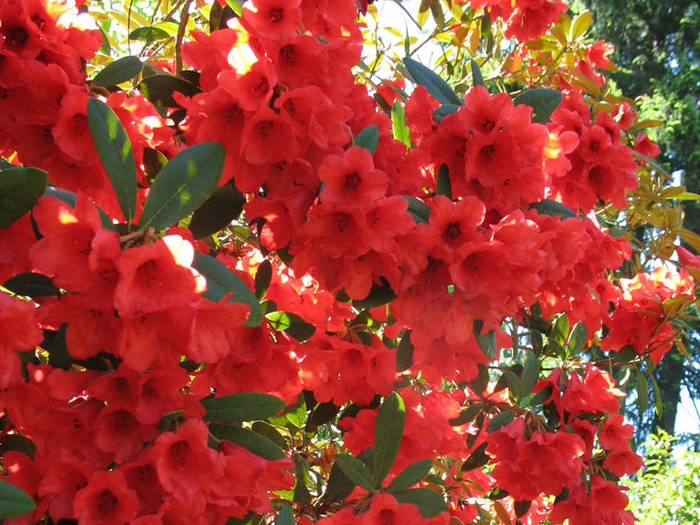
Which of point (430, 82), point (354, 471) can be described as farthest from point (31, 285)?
point (430, 82)

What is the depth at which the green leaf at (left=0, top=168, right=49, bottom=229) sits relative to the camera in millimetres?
843

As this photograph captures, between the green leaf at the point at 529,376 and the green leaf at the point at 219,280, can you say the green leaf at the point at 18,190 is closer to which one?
the green leaf at the point at 219,280

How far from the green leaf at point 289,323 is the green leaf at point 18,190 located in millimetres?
542

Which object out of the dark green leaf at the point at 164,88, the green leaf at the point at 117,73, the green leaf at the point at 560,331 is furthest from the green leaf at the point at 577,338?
the green leaf at the point at 117,73

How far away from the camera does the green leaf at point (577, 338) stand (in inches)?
75.9

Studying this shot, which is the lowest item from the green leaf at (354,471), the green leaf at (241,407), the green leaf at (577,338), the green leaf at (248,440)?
the green leaf at (248,440)

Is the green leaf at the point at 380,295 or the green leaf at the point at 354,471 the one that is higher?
the green leaf at the point at 380,295

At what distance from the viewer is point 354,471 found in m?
1.29

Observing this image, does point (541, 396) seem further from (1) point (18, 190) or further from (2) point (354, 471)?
(1) point (18, 190)

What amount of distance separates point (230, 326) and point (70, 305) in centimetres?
21

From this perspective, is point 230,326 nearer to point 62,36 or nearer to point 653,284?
point 62,36

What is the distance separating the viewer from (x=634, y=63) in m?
12.6

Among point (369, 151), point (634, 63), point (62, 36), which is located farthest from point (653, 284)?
point (634, 63)

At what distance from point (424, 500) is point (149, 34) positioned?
1477mm
